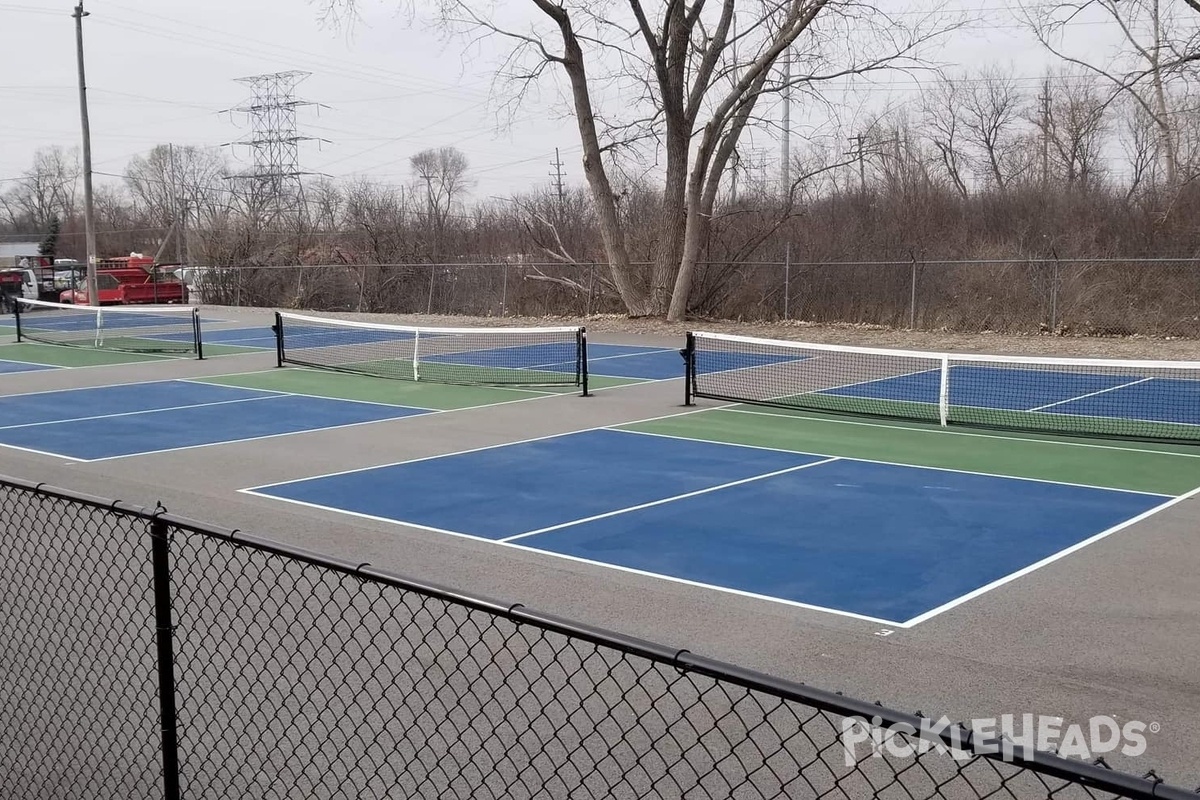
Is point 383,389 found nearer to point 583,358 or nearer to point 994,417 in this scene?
point 583,358

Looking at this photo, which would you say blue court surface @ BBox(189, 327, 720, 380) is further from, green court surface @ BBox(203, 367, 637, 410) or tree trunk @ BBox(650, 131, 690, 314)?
tree trunk @ BBox(650, 131, 690, 314)

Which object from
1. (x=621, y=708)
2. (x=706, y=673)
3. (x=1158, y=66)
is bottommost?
(x=621, y=708)

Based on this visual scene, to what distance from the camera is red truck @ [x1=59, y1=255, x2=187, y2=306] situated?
160 feet

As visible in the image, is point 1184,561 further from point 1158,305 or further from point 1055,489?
point 1158,305

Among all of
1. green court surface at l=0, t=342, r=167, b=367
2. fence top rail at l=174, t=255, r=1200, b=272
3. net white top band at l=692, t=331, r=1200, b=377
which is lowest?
green court surface at l=0, t=342, r=167, b=367

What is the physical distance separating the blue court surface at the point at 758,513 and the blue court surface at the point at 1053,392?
6.12m

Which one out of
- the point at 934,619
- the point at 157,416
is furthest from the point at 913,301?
the point at 934,619

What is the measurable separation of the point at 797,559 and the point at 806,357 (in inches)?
676

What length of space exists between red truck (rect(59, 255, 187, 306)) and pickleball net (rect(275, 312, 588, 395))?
1596 cm

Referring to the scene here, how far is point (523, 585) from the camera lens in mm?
8586

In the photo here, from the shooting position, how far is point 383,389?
20.8 meters

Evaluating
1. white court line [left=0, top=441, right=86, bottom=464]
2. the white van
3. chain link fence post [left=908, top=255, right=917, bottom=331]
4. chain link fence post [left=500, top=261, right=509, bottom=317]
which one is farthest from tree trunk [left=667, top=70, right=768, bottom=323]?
the white van

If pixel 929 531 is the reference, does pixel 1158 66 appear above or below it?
above

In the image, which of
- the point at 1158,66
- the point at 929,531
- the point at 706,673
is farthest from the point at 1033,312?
the point at 706,673
